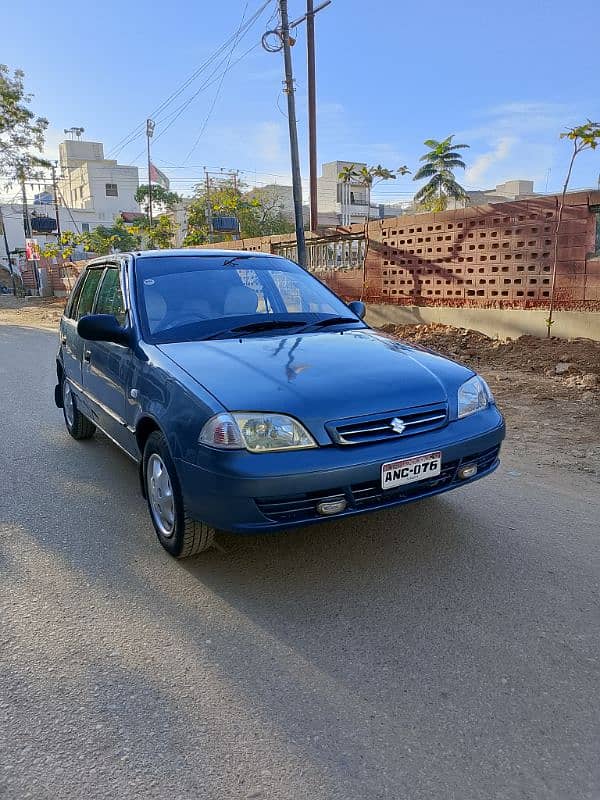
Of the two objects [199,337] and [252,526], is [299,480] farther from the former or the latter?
[199,337]

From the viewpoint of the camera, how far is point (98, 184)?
73.4m

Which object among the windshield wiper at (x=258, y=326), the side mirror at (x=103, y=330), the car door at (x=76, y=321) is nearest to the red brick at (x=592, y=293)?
the windshield wiper at (x=258, y=326)

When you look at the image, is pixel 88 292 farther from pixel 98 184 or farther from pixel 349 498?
pixel 98 184

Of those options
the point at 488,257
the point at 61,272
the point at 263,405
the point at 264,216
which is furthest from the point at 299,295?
the point at 264,216

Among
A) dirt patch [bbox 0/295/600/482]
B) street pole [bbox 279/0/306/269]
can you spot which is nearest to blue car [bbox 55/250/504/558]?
dirt patch [bbox 0/295/600/482]

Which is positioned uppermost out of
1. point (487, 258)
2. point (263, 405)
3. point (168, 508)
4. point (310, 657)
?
point (487, 258)

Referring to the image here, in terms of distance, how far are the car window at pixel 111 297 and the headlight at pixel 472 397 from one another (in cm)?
215

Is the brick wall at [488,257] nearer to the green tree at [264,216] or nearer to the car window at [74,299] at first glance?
the car window at [74,299]

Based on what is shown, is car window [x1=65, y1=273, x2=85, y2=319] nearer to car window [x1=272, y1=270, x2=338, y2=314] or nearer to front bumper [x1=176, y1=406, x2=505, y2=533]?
car window [x1=272, y1=270, x2=338, y2=314]

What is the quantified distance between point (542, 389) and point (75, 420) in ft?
16.6

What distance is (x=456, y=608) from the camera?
272cm

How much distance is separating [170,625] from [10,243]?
7502 centimetres

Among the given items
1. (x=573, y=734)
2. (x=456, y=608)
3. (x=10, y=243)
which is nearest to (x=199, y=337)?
(x=456, y=608)

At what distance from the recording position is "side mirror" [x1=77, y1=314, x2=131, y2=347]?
3569 mm
